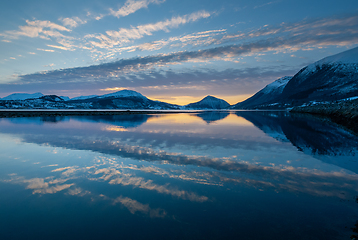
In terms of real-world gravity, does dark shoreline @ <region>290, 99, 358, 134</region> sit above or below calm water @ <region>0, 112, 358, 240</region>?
above

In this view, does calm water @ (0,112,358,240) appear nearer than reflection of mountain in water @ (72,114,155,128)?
Yes

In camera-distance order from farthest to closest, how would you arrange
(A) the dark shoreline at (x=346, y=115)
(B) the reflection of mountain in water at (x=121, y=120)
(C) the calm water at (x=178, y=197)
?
(B) the reflection of mountain in water at (x=121, y=120) < (A) the dark shoreline at (x=346, y=115) < (C) the calm water at (x=178, y=197)

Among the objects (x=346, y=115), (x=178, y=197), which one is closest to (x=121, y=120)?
(x=178, y=197)

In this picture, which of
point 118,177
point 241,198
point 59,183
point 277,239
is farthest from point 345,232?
point 59,183

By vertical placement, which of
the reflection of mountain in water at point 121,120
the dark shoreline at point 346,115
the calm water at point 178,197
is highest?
the dark shoreline at point 346,115

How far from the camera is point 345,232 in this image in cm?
446

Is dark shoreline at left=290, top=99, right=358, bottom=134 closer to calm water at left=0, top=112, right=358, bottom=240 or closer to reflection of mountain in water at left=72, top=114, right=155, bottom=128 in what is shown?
calm water at left=0, top=112, right=358, bottom=240

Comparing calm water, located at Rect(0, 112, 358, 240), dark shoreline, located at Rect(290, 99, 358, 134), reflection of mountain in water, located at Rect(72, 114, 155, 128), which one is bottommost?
calm water, located at Rect(0, 112, 358, 240)

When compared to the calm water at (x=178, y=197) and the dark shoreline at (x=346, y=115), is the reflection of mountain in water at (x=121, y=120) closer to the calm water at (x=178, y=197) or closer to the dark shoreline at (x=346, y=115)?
the calm water at (x=178, y=197)

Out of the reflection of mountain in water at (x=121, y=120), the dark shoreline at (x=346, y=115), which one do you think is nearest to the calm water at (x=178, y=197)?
the dark shoreline at (x=346, y=115)

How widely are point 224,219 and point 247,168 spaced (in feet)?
15.7

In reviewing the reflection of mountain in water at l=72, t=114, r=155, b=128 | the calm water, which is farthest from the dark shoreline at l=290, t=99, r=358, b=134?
the reflection of mountain in water at l=72, t=114, r=155, b=128

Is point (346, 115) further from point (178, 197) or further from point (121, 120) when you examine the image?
point (121, 120)

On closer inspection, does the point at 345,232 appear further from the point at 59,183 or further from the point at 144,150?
the point at 144,150
